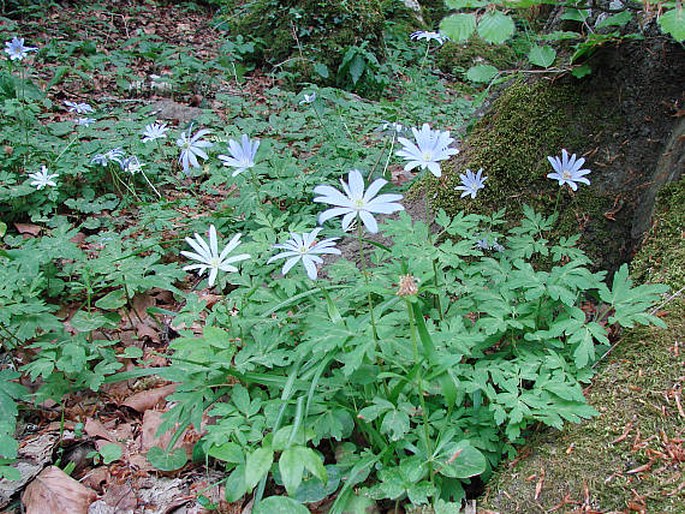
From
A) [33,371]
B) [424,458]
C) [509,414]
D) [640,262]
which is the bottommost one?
[33,371]

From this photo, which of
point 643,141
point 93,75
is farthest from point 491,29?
point 93,75

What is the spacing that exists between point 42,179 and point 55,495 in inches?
76.8

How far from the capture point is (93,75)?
17.9 feet

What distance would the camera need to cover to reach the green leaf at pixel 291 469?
4.18 ft

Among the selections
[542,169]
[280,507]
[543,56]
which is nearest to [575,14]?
[543,56]

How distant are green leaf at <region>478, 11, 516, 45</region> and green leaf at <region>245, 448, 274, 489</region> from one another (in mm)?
1420

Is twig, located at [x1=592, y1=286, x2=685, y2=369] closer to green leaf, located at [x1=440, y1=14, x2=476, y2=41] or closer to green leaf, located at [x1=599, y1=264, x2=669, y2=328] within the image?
green leaf, located at [x1=599, y1=264, x2=669, y2=328]

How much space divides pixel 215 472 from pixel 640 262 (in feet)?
5.53

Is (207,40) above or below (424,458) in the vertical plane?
below

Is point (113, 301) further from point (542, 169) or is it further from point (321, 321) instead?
point (542, 169)

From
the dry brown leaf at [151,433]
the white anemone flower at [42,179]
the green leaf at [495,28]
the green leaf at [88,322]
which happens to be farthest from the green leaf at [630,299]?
the white anemone flower at [42,179]

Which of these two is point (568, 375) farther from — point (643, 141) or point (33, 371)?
point (33, 371)

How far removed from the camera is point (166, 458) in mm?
1774

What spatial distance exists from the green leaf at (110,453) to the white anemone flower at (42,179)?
5.57 feet
